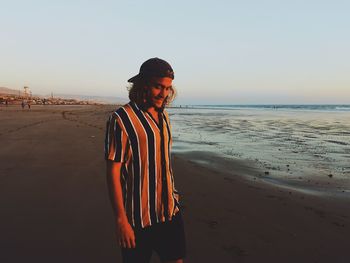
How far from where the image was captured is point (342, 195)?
6.69 metres

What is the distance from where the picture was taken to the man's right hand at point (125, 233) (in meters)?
2.05

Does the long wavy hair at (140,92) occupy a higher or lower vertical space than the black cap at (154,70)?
lower

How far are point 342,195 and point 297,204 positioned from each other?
57.8 inches

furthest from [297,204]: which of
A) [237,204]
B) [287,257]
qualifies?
[287,257]

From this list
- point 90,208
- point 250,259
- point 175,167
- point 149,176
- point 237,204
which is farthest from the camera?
point 175,167

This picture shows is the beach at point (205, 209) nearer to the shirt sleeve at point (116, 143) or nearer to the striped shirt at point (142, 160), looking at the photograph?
the striped shirt at point (142, 160)

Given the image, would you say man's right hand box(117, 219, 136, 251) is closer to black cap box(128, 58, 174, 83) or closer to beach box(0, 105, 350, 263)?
black cap box(128, 58, 174, 83)

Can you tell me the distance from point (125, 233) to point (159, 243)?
304mm

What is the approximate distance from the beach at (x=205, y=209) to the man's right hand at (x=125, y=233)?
172cm

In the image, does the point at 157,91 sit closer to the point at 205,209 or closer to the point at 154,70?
the point at 154,70

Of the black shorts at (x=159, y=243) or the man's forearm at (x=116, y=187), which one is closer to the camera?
the man's forearm at (x=116, y=187)

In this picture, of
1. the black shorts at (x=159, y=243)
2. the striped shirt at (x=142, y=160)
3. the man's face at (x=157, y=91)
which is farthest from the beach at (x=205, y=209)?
the man's face at (x=157, y=91)

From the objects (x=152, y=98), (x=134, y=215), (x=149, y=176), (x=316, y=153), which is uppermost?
(x=152, y=98)

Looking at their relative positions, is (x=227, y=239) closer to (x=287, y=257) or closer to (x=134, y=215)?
(x=287, y=257)
